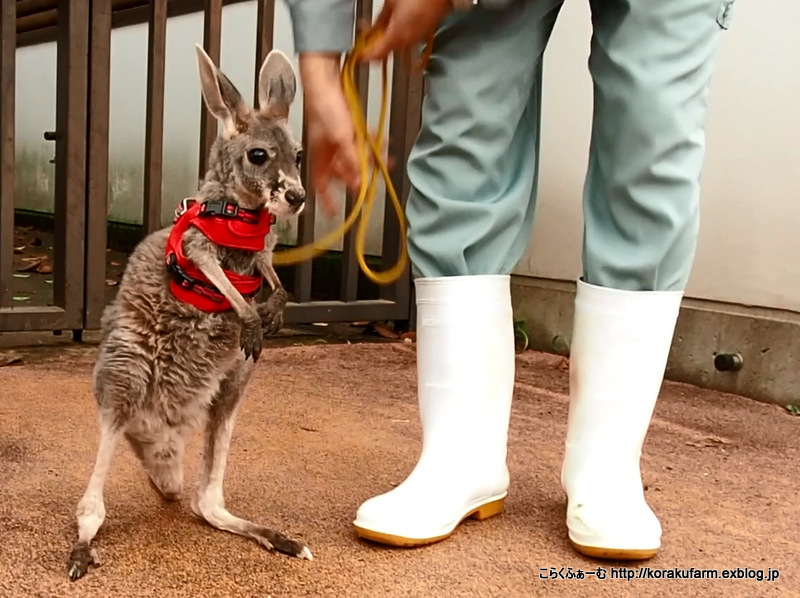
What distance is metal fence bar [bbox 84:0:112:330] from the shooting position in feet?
7.50

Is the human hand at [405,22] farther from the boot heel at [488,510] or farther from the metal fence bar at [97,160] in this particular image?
the metal fence bar at [97,160]

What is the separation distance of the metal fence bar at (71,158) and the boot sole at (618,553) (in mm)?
1665

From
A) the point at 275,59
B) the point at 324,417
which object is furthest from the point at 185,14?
the point at 275,59

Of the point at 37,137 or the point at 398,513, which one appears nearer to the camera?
the point at 398,513

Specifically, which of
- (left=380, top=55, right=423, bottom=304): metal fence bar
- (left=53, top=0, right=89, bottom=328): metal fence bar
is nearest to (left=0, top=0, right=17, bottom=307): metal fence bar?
(left=53, top=0, right=89, bottom=328): metal fence bar

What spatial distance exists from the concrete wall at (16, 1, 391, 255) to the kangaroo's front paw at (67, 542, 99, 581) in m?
1.94

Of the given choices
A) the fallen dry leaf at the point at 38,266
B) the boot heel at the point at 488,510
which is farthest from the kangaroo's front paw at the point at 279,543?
the fallen dry leaf at the point at 38,266

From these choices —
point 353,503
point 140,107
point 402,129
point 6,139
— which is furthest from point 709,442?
point 140,107

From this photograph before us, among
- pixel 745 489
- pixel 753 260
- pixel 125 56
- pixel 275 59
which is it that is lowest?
pixel 745 489

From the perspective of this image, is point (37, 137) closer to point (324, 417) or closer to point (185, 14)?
→ point (185, 14)

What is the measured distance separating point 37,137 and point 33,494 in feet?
14.0

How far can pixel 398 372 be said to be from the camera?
2270 millimetres

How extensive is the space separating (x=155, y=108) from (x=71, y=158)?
267 mm

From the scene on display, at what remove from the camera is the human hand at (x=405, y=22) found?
1.01 metres
